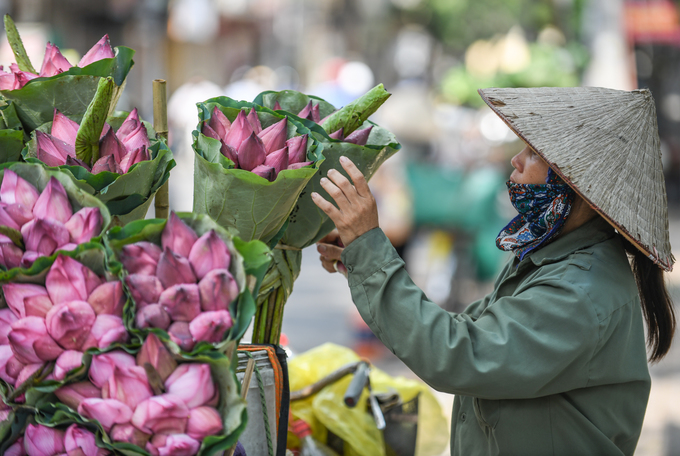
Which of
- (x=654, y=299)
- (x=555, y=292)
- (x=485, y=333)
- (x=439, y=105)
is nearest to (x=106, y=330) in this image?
(x=485, y=333)

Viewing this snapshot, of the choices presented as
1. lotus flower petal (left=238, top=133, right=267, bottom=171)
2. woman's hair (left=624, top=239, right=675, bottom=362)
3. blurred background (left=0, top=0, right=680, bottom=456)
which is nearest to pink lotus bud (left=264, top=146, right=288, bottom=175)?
lotus flower petal (left=238, top=133, right=267, bottom=171)

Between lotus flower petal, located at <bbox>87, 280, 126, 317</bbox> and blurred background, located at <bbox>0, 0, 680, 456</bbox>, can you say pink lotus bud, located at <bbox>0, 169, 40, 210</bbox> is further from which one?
blurred background, located at <bbox>0, 0, 680, 456</bbox>

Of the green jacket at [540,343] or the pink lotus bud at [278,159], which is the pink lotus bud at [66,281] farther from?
the green jacket at [540,343]

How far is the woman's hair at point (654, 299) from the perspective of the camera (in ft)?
5.18

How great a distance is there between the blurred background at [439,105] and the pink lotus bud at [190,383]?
Answer: 1.28m

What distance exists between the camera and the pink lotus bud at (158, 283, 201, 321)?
0.91 metres

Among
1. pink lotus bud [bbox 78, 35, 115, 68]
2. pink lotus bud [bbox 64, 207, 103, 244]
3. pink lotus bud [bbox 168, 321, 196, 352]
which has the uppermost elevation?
pink lotus bud [bbox 78, 35, 115, 68]

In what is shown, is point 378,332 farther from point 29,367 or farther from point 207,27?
point 207,27

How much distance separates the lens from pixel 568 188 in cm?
150

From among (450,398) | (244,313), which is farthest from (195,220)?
(450,398)

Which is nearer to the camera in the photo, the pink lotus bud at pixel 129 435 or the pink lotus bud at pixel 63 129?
the pink lotus bud at pixel 129 435

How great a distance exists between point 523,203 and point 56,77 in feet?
3.29

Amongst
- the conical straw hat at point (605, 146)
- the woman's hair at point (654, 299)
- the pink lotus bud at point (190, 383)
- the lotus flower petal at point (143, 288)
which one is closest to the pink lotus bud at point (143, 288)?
the lotus flower petal at point (143, 288)

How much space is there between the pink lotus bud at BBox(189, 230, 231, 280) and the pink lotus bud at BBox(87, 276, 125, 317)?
0.11m
